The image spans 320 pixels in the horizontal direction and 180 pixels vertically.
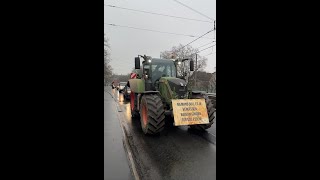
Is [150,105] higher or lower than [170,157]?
higher

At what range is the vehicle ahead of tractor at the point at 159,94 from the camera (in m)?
6.19

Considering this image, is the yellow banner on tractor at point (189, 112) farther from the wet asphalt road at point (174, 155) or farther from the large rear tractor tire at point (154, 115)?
the wet asphalt road at point (174, 155)

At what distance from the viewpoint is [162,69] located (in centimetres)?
828

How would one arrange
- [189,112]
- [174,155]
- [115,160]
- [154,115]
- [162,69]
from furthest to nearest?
[162,69] → [189,112] → [154,115] → [174,155] → [115,160]

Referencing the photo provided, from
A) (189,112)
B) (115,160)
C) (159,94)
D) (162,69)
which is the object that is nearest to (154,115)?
(189,112)

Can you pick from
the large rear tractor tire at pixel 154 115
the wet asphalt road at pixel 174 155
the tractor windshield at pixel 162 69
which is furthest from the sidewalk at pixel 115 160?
the tractor windshield at pixel 162 69

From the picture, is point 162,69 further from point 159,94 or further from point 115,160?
point 115,160

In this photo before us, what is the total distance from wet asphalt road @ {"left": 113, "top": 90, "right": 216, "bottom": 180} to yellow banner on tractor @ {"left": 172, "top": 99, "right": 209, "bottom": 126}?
59 centimetres

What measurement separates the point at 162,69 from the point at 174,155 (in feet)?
13.4
